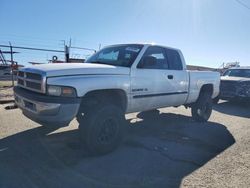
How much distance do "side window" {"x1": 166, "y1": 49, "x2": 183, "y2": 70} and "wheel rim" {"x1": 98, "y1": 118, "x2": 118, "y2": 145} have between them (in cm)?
232

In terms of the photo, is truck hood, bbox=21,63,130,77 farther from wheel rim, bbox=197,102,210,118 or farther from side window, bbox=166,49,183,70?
wheel rim, bbox=197,102,210,118

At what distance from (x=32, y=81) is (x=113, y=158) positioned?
187cm

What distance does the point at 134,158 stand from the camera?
439 centimetres

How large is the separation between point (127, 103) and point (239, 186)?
237 centimetres

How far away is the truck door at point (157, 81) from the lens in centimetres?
516

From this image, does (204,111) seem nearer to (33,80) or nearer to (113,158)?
(113,158)

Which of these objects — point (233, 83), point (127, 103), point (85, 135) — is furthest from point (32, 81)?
point (233, 83)

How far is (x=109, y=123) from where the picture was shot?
464 cm

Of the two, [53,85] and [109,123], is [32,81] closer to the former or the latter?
[53,85]

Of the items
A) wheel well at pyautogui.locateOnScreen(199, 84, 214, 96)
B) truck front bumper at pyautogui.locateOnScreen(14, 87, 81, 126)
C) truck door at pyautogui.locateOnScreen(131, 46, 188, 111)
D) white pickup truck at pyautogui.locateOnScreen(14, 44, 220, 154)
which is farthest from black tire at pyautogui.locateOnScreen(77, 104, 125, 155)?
wheel well at pyautogui.locateOnScreen(199, 84, 214, 96)

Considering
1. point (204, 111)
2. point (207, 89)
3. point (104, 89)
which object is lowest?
point (204, 111)

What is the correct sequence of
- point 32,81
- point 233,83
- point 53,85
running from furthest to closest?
1. point 233,83
2. point 32,81
3. point 53,85

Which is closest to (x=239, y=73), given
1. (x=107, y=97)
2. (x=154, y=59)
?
(x=154, y=59)

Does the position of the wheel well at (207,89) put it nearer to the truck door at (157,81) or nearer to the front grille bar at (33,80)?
the truck door at (157,81)
